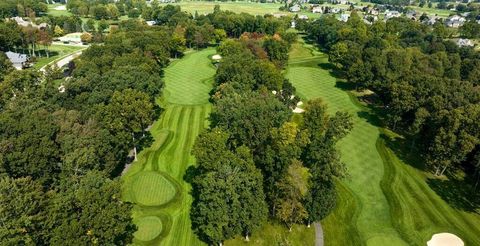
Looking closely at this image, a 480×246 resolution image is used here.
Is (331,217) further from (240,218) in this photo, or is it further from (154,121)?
(154,121)

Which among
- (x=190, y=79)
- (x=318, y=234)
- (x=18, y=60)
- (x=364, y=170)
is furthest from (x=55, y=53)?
(x=318, y=234)

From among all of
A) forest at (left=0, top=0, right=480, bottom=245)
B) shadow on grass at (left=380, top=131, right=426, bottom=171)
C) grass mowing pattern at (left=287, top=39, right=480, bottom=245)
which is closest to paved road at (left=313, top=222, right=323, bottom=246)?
grass mowing pattern at (left=287, top=39, right=480, bottom=245)

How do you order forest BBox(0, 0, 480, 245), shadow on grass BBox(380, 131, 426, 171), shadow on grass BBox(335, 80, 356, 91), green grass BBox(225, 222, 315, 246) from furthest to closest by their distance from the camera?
shadow on grass BBox(335, 80, 356, 91)
shadow on grass BBox(380, 131, 426, 171)
green grass BBox(225, 222, 315, 246)
forest BBox(0, 0, 480, 245)

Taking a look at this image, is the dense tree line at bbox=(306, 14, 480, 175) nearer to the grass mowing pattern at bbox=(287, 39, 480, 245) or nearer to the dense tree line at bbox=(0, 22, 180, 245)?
the grass mowing pattern at bbox=(287, 39, 480, 245)

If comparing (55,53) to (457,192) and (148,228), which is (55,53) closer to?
(148,228)

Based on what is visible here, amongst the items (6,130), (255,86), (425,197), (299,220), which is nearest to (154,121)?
(255,86)

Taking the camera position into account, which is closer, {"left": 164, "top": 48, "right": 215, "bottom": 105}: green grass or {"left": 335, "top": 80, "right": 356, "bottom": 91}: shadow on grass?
{"left": 164, "top": 48, "right": 215, "bottom": 105}: green grass
